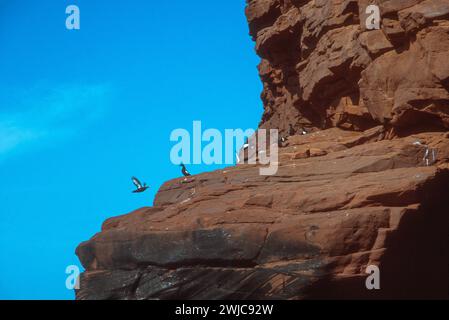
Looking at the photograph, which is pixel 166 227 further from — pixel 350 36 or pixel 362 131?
pixel 350 36

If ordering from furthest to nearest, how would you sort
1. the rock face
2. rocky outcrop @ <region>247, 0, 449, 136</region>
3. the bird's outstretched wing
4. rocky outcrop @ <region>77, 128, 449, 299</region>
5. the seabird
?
the seabird, the bird's outstretched wing, rocky outcrop @ <region>247, 0, 449, 136</region>, the rock face, rocky outcrop @ <region>77, 128, 449, 299</region>

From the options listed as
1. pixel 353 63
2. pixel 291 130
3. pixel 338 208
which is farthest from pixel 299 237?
pixel 291 130

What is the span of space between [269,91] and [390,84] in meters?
16.7

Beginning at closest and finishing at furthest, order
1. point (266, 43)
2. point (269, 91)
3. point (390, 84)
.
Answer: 1. point (390, 84)
2. point (266, 43)
3. point (269, 91)

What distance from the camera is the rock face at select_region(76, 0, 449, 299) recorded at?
2091 cm

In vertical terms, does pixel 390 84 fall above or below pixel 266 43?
below

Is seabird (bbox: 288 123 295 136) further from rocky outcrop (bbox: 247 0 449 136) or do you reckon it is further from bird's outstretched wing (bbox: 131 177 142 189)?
bird's outstretched wing (bbox: 131 177 142 189)

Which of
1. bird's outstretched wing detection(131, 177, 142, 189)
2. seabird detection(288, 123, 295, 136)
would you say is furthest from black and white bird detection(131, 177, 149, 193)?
seabird detection(288, 123, 295, 136)

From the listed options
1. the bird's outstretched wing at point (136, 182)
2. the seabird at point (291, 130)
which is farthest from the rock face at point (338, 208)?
the seabird at point (291, 130)
